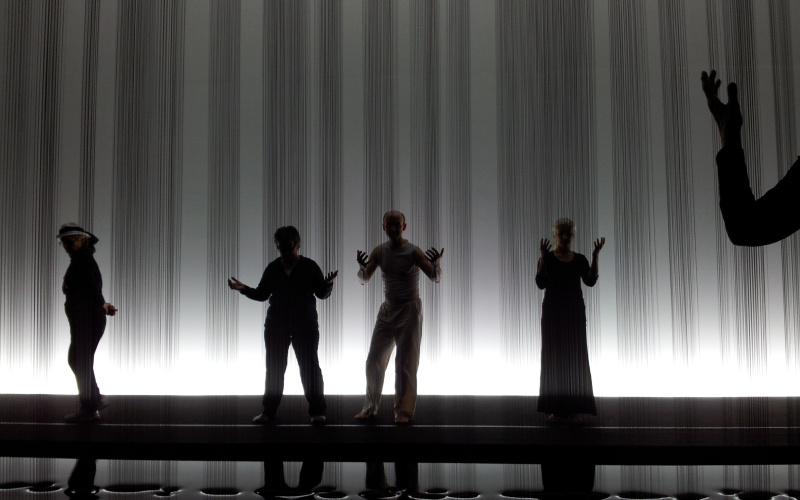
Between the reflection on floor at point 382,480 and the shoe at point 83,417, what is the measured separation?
735 mm

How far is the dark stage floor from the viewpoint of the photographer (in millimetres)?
4441

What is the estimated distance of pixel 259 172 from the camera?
5.88 meters

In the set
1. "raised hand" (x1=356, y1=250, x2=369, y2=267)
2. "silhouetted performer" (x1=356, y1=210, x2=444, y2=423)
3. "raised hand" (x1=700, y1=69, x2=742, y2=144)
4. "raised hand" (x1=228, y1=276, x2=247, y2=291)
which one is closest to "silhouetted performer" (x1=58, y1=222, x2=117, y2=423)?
"raised hand" (x1=228, y1=276, x2=247, y2=291)

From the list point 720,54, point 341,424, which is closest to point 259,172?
point 341,424

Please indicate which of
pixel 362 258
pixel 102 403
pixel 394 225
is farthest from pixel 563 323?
pixel 102 403

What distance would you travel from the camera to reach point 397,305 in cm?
534

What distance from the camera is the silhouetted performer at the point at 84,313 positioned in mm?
5367

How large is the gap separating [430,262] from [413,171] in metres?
0.80

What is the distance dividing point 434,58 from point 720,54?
7.89 feet

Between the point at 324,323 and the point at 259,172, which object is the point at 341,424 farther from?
the point at 259,172

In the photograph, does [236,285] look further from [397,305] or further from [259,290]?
[397,305]

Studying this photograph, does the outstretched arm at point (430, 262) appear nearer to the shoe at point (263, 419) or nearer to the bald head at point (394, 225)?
the bald head at point (394, 225)

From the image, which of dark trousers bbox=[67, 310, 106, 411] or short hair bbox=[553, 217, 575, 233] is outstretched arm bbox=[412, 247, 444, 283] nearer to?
short hair bbox=[553, 217, 575, 233]

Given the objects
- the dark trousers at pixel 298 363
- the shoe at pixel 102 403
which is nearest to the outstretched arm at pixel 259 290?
the dark trousers at pixel 298 363
